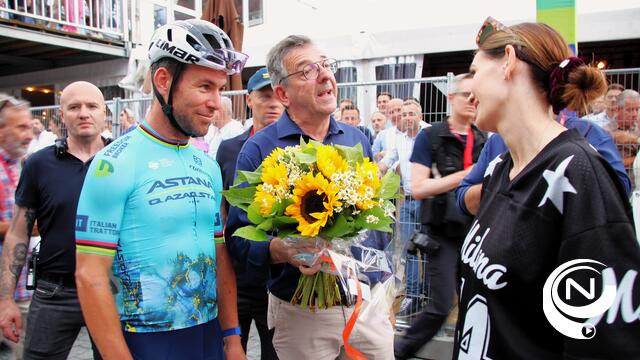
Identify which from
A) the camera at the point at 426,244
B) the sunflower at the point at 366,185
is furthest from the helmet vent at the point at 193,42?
the camera at the point at 426,244

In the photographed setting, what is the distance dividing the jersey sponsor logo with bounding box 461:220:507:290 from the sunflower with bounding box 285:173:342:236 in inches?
20.0

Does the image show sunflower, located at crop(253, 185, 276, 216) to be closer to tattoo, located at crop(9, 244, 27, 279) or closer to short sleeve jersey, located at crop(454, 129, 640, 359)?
short sleeve jersey, located at crop(454, 129, 640, 359)

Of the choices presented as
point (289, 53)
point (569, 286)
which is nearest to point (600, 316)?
point (569, 286)

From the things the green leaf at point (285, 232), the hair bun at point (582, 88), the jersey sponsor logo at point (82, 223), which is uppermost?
the hair bun at point (582, 88)

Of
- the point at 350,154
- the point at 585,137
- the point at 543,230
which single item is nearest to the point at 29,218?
the point at 350,154

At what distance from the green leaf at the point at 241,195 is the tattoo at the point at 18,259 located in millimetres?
1780

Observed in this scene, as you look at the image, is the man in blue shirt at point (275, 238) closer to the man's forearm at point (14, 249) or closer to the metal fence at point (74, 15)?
the man's forearm at point (14, 249)

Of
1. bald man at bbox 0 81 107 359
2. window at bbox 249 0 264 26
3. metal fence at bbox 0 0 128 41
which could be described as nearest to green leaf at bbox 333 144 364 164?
bald man at bbox 0 81 107 359

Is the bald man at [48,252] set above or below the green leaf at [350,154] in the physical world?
below

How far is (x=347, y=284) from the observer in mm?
2145

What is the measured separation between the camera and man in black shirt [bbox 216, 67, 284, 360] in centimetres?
344

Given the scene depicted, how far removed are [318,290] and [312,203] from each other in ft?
1.76

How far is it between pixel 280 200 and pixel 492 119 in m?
0.86

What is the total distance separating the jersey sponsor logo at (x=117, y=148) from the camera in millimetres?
2029
